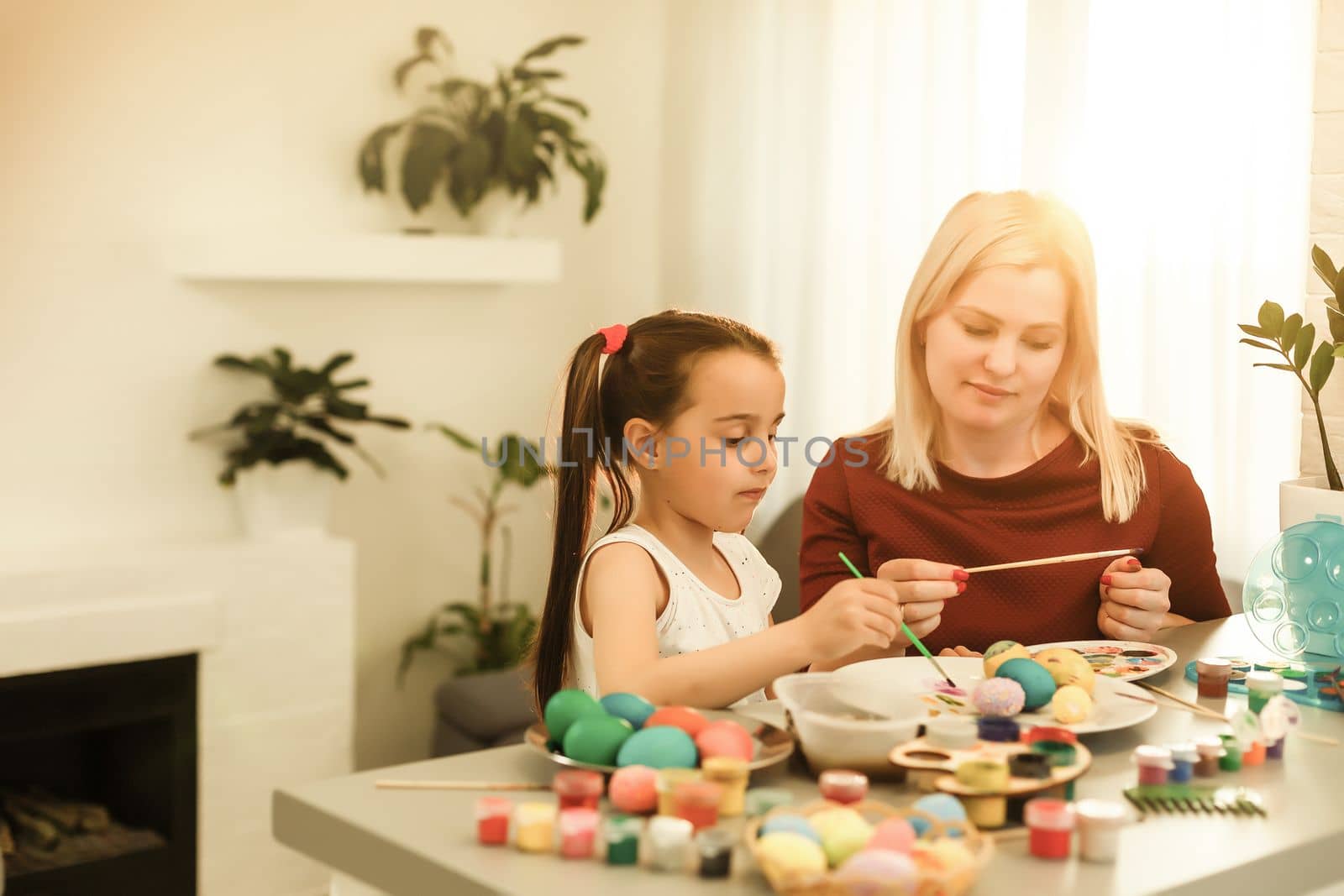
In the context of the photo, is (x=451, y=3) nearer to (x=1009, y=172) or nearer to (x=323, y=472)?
(x=323, y=472)

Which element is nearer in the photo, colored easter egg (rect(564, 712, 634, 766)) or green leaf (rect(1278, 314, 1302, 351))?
colored easter egg (rect(564, 712, 634, 766))

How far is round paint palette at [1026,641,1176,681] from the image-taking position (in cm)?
147

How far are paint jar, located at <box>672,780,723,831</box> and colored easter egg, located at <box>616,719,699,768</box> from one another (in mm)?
58

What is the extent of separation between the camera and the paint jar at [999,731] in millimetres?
1140

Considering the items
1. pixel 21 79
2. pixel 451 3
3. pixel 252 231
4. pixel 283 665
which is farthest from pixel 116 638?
pixel 451 3

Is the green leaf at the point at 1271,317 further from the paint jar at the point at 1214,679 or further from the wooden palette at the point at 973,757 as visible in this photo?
the wooden palette at the point at 973,757

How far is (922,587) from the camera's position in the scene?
1.51 meters

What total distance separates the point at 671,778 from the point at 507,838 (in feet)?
0.39

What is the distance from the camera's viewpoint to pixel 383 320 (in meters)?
3.82

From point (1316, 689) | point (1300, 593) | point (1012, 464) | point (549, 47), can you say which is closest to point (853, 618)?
point (1316, 689)

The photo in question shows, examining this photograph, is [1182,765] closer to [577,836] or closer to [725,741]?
[725,741]

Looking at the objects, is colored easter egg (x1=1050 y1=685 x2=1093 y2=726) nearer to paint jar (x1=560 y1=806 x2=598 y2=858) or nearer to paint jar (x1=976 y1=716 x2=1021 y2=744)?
paint jar (x1=976 y1=716 x2=1021 y2=744)

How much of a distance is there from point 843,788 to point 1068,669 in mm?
379

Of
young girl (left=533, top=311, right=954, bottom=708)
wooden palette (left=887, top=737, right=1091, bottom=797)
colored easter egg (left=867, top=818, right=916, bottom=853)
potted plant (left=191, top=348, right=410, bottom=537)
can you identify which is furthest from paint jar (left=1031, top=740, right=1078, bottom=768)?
potted plant (left=191, top=348, right=410, bottom=537)
